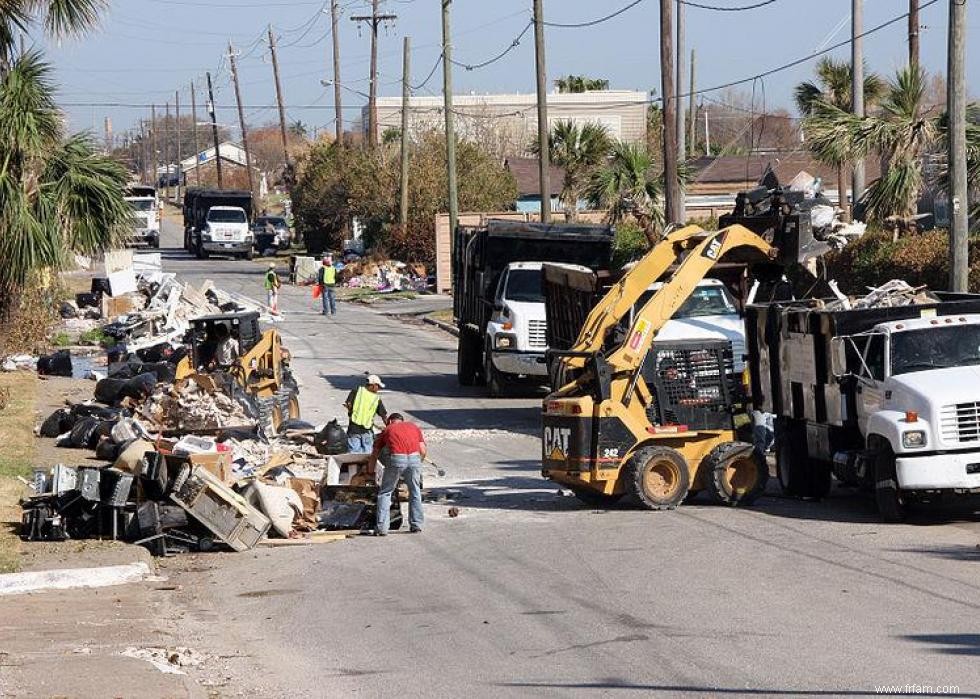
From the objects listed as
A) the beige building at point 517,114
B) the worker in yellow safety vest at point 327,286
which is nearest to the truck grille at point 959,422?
the worker in yellow safety vest at point 327,286

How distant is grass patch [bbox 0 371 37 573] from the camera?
15070 mm

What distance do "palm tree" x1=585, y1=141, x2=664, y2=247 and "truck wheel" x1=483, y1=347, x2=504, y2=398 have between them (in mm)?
11488

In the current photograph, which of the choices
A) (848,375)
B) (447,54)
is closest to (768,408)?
(848,375)

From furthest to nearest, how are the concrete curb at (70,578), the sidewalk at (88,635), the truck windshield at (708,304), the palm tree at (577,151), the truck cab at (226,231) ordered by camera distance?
the truck cab at (226,231), the palm tree at (577,151), the truck windshield at (708,304), the concrete curb at (70,578), the sidewalk at (88,635)

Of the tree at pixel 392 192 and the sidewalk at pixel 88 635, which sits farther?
the tree at pixel 392 192

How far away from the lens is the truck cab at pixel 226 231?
241 ft

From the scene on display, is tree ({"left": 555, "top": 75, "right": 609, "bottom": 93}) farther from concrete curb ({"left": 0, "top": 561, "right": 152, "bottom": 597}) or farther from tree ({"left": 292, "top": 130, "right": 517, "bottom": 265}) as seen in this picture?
concrete curb ({"left": 0, "top": 561, "right": 152, "bottom": 597})

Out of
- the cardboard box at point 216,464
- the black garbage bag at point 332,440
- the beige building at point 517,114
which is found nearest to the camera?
the cardboard box at point 216,464

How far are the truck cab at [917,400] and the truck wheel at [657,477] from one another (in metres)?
1.75

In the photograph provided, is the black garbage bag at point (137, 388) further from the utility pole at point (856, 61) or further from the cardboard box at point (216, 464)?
the utility pole at point (856, 61)

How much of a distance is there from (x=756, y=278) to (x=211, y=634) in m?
9.40

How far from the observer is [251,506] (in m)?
16.4

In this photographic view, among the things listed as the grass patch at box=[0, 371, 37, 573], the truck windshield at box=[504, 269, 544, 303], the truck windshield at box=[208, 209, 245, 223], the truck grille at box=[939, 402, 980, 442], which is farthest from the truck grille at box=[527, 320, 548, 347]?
the truck windshield at box=[208, 209, 245, 223]

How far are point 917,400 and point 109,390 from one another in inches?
596
